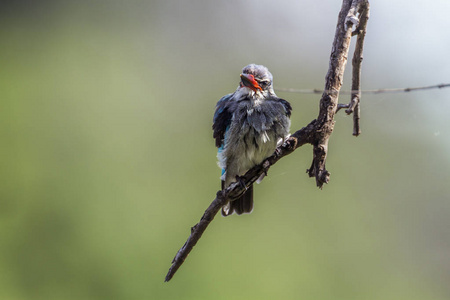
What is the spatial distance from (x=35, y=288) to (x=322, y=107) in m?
5.10

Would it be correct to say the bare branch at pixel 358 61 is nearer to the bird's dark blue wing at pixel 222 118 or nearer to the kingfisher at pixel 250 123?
the kingfisher at pixel 250 123

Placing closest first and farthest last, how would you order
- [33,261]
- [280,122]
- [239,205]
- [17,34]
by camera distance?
[280,122]
[239,205]
[33,261]
[17,34]

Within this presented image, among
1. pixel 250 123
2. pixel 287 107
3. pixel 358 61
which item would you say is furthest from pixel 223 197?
pixel 287 107

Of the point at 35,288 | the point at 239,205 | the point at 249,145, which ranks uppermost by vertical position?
the point at 249,145

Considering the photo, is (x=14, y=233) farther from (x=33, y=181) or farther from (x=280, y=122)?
(x=280, y=122)

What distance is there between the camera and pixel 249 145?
10.6 ft

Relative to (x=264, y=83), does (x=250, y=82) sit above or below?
above

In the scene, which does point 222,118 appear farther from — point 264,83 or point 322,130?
point 322,130

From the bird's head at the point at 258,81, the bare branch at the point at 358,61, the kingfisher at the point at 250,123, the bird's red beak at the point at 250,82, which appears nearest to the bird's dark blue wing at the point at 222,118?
the kingfisher at the point at 250,123

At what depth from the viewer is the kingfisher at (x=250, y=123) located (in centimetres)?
318

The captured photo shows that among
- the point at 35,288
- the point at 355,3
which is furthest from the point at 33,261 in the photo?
the point at 355,3

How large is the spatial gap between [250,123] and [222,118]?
0.24 meters

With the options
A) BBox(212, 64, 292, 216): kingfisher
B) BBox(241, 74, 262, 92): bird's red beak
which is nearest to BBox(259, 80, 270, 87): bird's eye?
BBox(212, 64, 292, 216): kingfisher

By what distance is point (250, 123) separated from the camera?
3.23 meters
